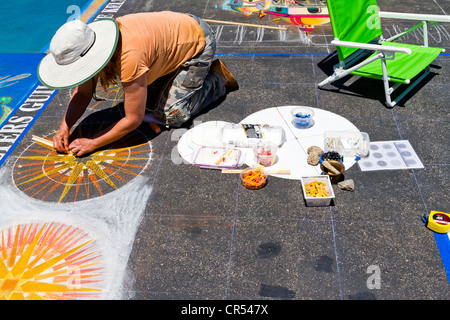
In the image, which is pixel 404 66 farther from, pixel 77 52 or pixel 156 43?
pixel 77 52

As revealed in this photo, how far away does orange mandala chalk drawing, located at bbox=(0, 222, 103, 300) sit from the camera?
3.00m

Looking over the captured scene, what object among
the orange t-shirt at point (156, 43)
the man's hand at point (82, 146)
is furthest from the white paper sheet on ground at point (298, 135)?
the man's hand at point (82, 146)

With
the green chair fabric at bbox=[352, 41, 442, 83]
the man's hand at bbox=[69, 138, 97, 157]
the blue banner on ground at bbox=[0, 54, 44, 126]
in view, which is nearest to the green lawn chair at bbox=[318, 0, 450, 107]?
the green chair fabric at bbox=[352, 41, 442, 83]

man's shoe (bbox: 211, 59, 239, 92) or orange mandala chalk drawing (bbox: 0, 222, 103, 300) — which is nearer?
orange mandala chalk drawing (bbox: 0, 222, 103, 300)

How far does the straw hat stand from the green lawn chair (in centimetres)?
249

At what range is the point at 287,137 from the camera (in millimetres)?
4199

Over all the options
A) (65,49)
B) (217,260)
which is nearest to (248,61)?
(65,49)

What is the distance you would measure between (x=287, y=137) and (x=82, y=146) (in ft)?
6.91

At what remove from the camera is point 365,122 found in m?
4.35

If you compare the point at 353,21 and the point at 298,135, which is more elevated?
the point at 353,21

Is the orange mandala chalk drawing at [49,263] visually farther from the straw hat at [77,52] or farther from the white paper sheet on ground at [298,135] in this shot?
the white paper sheet on ground at [298,135]

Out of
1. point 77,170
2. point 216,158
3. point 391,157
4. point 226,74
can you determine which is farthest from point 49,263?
point 391,157

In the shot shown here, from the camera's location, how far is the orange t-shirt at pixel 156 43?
12.0 feet

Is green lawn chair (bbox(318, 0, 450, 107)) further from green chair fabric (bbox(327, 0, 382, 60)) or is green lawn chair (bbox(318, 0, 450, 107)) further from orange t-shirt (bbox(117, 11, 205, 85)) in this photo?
orange t-shirt (bbox(117, 11, 205, 85))
